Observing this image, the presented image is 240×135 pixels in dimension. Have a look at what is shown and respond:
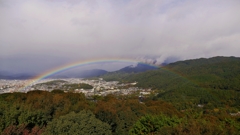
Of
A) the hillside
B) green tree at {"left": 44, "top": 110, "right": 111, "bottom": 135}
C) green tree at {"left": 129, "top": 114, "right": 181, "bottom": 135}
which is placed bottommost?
the hillside

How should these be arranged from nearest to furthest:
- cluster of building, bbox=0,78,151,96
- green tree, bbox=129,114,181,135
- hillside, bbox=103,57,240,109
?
green tree, bbox=129,114,181,135 → hillside, bbox=103,57,240,109 → cluster of building, bbox=0,78,151,96

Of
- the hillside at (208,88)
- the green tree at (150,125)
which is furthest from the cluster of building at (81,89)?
the green tree at (150,125)

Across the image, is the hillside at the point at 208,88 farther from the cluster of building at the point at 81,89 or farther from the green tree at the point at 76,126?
the green tree at the point at 76,126

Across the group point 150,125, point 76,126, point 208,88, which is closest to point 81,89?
point 208,88

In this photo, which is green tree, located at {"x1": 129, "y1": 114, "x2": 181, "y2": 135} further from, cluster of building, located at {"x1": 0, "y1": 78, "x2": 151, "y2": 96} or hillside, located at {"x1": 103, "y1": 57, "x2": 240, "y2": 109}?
cluster of building, located at {"x1": 0, "y1": 78, "x2": 151, "y2": 96}

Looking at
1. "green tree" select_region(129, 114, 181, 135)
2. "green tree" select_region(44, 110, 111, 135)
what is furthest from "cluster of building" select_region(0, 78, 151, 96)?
"green tree" select_region(44, 110, 111, 135)

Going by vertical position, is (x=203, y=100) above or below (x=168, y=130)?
below

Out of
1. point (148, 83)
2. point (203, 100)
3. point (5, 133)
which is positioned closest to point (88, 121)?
point (5, 133)

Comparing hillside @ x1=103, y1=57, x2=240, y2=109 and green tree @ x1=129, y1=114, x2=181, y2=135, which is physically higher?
green tree @ x1=129, y1=114, x2=181, y2=135

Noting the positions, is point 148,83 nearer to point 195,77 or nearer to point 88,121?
point 195,77

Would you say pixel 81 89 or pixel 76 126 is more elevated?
pixel 76 126

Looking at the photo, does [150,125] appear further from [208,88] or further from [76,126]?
[208,88]
